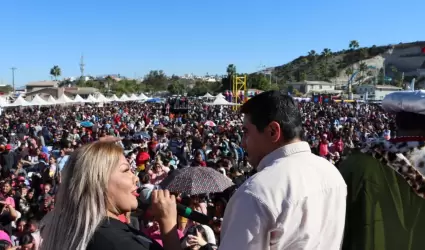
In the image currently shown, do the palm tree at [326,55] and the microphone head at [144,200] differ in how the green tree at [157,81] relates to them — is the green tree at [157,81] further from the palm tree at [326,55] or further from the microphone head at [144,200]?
the microphone head at [144,200]

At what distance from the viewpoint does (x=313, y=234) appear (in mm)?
1643

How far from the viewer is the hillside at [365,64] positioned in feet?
414

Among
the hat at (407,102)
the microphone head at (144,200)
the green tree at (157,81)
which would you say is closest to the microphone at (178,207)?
the microphone head at (144,200)

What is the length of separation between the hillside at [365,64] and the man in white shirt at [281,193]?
12185cm

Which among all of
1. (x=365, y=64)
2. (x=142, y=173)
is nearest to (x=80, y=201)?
(x=142, y=173)

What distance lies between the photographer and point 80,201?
1.70 meters

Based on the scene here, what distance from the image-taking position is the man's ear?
1.82 m

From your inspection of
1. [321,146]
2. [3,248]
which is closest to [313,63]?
[321,146]

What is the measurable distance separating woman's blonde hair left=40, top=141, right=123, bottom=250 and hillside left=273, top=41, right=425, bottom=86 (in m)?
122

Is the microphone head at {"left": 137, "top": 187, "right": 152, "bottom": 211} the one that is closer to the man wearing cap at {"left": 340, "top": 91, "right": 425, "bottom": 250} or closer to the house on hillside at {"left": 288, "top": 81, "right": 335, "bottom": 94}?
the man wearing cap at {"left": 340, "top": 91, "right": 425, "bottom": 250}

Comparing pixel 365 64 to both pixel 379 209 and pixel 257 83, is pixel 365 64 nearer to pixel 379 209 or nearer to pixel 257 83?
pixel 257 83

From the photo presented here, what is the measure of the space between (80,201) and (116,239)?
0.65ft

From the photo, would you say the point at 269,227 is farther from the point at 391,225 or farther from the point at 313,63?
the point at 313,63

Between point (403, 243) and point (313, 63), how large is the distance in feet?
511
